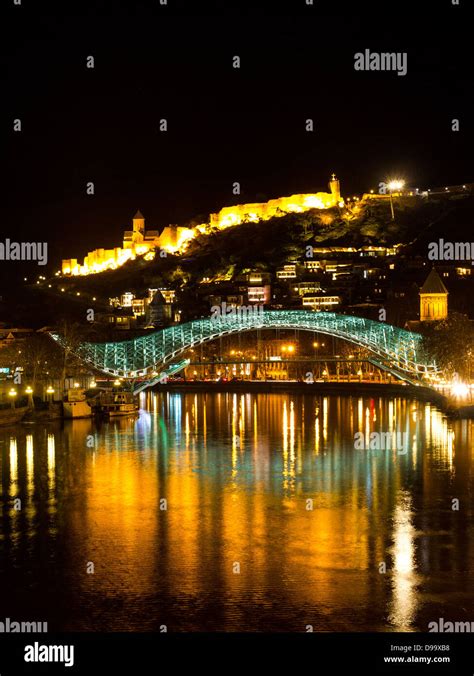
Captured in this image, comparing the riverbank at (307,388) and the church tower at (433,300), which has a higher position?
the church tower at (433,300)

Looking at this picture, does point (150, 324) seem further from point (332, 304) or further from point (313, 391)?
point (313, 391)

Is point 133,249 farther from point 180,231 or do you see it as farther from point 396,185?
point 396,185

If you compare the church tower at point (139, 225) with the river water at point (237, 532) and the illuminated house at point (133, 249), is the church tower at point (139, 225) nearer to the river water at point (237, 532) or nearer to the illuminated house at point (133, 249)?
the illuminated house at point (133, 249)

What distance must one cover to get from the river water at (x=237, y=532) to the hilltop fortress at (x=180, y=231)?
208 ft

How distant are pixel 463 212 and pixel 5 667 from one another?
8189 cm

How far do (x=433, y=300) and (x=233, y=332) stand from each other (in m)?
17.7

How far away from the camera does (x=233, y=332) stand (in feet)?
143

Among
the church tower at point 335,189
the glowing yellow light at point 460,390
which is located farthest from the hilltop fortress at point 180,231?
the glowing yellow light at point 460,390

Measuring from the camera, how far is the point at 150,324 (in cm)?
7356

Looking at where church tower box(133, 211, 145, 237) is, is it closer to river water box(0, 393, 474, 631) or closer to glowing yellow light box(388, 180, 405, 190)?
glowing yellow light box(388, 180, 405, 190)

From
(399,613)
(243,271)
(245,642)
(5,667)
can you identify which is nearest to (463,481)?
(399,613)

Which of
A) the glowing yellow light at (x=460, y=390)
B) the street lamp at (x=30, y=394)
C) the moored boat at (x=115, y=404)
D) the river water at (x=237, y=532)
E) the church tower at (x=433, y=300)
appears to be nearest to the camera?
the river water at (x=237, y=532)

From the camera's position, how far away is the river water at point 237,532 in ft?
37.6

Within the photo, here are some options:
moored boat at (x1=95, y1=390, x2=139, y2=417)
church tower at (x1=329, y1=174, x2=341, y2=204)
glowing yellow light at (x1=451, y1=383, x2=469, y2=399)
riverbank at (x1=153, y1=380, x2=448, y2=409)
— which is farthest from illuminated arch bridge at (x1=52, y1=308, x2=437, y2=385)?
church tower at (x1=329, y1=174, x2=341, y2=204)
